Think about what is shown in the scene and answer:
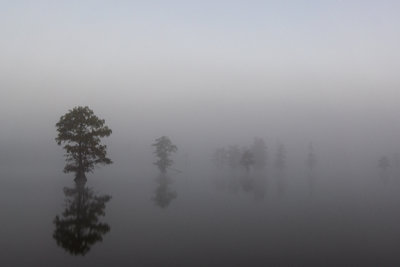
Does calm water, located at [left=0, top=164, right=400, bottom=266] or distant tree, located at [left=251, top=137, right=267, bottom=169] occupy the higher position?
distant tree, located at [left=251, top=137, right=267, bottom=169]

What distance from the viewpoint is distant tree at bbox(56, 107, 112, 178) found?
147ft

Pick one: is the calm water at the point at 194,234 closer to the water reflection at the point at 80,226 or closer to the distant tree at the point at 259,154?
the water reflection at the point at 80,226

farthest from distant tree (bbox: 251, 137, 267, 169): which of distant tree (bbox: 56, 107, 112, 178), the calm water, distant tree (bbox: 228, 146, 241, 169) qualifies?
the calm water

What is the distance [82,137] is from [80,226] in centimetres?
2673

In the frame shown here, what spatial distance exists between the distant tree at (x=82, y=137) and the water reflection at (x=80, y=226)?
49.7 feet

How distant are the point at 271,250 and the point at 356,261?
386cm

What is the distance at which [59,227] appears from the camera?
20.2m

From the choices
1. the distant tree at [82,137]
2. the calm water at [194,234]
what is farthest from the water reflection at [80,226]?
the distant tree at [82,137]

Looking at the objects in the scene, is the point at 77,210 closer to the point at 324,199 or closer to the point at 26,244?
the point at 26,244

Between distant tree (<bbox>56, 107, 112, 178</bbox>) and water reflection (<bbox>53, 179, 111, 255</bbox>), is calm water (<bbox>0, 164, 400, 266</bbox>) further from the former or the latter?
distant tree (<bbox>56, 107, 112, 178</bbox>)

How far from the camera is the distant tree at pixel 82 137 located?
147 feet

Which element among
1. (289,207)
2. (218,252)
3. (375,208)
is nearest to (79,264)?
(218,252)

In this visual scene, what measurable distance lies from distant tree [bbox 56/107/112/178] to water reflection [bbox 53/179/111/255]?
15149 mm

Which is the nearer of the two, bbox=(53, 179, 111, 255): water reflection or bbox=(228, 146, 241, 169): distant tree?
bbox=(53, 179, 111, 255): water reflection
